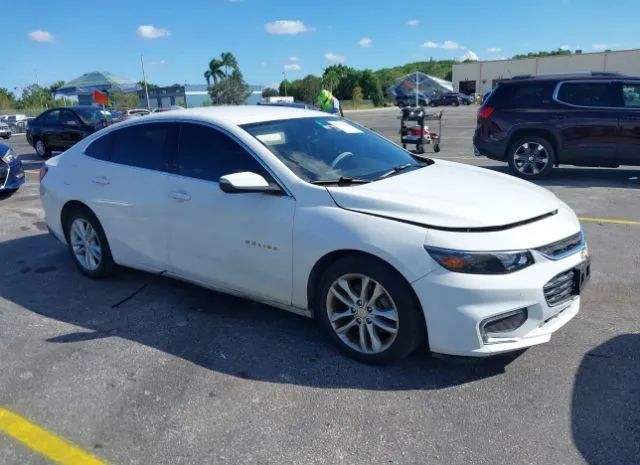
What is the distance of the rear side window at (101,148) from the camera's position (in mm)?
4910

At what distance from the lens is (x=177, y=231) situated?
4203 mm

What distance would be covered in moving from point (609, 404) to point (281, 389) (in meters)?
1.82

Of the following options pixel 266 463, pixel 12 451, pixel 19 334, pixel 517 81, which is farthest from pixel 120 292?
pixel 517 81

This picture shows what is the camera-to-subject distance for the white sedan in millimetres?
3066

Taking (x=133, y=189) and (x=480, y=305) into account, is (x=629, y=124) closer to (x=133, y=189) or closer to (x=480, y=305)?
(x=480, y=305)

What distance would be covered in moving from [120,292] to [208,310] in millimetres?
965

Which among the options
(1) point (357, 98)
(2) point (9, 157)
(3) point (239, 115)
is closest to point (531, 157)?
(3) point (239, 115)

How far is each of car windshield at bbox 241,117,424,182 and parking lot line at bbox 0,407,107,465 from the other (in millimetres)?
2048

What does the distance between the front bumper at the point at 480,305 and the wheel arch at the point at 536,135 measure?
7.01 meters

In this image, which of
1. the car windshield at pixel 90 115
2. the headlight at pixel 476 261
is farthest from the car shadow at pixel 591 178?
the car windshield at pixel 90 115

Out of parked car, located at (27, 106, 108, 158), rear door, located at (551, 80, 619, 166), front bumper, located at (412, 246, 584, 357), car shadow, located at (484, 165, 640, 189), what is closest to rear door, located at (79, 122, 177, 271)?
front bumper, located at (412, 246, 584, 357)

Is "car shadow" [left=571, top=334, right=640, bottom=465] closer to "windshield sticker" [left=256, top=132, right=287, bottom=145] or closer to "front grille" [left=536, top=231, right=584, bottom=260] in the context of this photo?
"front grille" [left=536, top=231, right=584, bottom=260]

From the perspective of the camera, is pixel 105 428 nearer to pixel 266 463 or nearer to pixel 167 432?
pixel 167 432

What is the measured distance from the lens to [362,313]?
342cm
